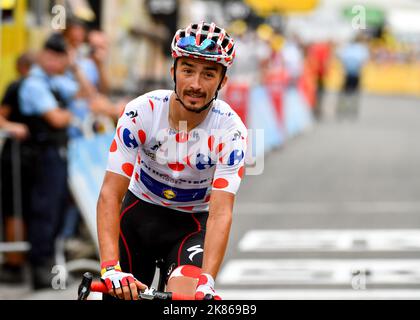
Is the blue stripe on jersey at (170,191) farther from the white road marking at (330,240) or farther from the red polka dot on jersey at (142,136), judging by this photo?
the white road marking at (330,240)

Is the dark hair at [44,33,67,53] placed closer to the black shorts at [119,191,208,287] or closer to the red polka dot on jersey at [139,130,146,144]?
the black shorts at [119,191,208,287]

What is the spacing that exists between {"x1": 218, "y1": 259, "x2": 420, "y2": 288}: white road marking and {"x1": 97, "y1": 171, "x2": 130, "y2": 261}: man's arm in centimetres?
486

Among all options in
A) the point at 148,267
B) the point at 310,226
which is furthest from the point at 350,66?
the point at 148,267

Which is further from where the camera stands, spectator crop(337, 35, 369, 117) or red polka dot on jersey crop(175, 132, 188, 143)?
spectator crop(337, 35, 369, 117)

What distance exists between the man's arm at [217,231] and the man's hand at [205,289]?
7 cm

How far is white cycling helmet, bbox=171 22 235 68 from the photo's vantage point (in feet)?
15.1

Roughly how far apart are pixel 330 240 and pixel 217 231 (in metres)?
7.12

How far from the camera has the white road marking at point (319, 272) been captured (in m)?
9.61

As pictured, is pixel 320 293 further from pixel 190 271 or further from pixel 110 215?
A: pixel 110 215

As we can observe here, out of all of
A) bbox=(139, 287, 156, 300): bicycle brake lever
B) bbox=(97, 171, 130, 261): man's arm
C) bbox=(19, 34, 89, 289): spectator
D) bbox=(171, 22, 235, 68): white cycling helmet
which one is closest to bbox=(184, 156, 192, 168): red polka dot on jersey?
bbox=(97, 171, 130, 261): man's arm

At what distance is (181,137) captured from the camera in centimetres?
497

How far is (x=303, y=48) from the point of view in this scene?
32.0m

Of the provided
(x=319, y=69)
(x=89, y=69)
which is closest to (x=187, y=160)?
(x=89, y=69)

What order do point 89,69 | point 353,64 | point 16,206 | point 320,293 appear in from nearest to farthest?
point 320,293
point 16,206
point 89,69
point 353,64
